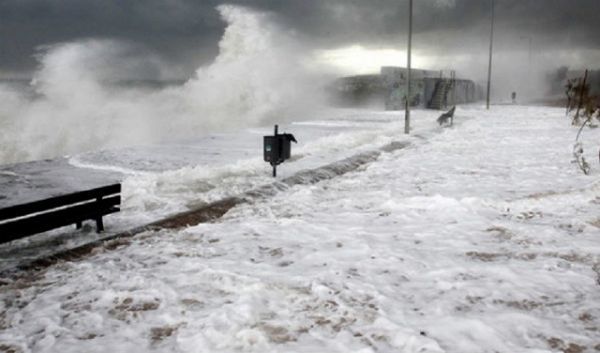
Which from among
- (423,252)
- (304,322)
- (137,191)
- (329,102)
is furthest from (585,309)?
(329,102)

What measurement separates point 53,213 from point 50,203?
0.53 feet

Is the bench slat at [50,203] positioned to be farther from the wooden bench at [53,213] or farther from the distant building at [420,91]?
the distant building at [420,91]

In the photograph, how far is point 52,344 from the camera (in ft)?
12.5

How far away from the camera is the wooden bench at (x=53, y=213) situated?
560cm

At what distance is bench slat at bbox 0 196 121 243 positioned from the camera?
18.4 feet

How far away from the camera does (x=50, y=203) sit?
6062 mm

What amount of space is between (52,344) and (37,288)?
53.0 inches

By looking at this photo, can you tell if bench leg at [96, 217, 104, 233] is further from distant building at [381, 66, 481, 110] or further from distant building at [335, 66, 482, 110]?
distant building at [381, 66, 481, 110]

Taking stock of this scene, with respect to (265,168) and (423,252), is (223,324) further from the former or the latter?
(265,168)

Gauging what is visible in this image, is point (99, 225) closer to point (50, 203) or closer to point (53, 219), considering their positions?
point (53, 219)

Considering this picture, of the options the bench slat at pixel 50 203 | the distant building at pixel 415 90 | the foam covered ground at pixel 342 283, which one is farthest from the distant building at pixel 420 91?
the bench slat at pixel 50 203

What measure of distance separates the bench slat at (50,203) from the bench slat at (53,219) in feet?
0.26

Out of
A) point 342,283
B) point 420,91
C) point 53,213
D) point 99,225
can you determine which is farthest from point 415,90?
point 342,283

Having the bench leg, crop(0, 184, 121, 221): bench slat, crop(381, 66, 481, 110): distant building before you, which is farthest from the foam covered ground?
crop(381, 66, 481, 110): distant building
